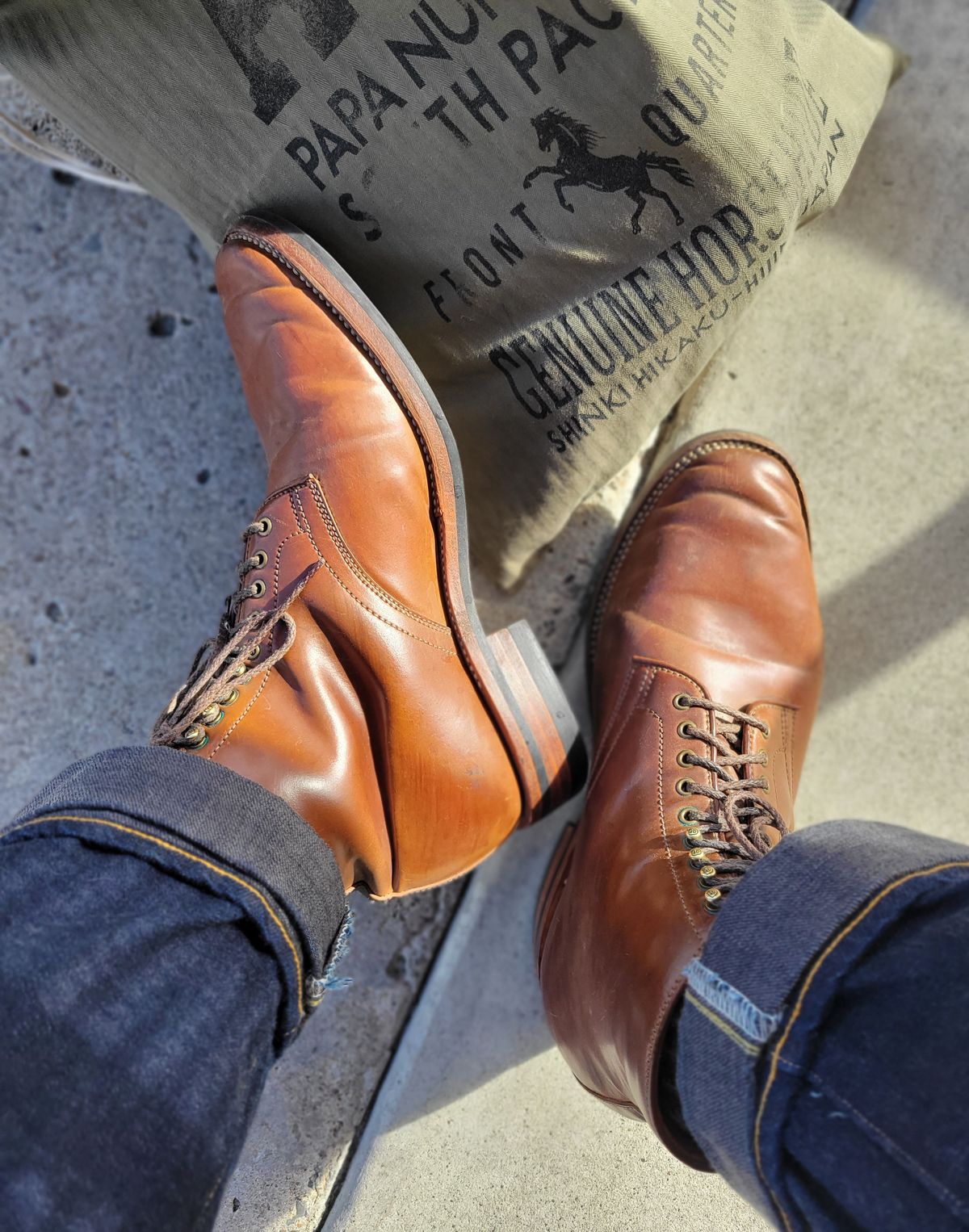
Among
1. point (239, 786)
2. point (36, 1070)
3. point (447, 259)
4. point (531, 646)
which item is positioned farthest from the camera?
point (531, 646)

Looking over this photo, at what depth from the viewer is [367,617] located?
0.88m

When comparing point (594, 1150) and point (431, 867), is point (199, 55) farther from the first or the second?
point (594, 1150)

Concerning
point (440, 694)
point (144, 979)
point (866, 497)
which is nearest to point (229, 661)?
point (440, 694)

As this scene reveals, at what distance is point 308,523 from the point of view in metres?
0.92

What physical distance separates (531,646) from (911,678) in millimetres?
576

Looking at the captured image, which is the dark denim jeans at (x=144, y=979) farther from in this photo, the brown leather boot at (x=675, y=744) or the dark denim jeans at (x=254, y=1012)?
the brown leather boot at (x=675, y=744)

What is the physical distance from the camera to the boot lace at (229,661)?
79 centimetres

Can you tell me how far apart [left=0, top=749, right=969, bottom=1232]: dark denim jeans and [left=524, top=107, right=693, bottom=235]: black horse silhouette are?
59 cm

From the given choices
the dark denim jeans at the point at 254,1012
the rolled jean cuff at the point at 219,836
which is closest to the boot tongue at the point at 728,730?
the dark denim jeans at the point at 254,1012

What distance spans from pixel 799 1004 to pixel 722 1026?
0.07m

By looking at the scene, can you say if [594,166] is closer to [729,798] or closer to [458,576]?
[458,576]

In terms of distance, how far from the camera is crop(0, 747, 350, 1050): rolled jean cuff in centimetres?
63

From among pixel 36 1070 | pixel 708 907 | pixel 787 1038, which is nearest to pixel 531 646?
pixel 708 907

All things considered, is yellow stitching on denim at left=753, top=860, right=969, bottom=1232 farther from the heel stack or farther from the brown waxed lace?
the heel stack
